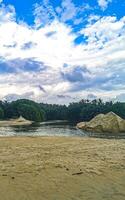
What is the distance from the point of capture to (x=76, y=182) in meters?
15.3

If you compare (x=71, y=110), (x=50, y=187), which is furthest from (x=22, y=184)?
(x=71, y=110)

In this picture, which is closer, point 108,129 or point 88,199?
point 88,199

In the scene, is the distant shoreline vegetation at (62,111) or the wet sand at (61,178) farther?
the distant shoreline vegetation at (62,111)

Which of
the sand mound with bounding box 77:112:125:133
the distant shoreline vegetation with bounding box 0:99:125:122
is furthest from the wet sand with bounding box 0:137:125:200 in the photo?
the distant shoreline vegetation with bounding box 0:99:125:122

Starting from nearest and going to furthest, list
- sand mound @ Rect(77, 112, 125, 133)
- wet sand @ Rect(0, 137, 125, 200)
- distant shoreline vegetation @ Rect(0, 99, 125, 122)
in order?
1. wet sand @ Rect(0, 137, 125, 200)
2. sand mound @ Rect(77, 112, 125, 133)
3. distant shoreline vegetation @ Rect(0, 99, 125, 122)

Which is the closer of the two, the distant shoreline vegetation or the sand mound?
the sand mound

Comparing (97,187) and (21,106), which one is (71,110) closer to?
(21,106)

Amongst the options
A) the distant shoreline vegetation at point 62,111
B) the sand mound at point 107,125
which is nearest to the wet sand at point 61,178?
the sand mound at point 107,125

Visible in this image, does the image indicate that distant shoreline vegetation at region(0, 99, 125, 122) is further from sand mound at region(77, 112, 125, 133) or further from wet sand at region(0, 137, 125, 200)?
wet sand at region(0, 137, 125, 200)

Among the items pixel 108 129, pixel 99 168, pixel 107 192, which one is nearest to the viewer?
pixel 107 192

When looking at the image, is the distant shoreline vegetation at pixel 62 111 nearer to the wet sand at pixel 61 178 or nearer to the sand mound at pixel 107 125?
the sand mound at pixel 107 125

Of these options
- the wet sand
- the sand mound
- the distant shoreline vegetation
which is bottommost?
the wet sand

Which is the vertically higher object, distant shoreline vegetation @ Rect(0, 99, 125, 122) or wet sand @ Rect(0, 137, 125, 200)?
distant shoreline vegetation @ Rect(0, 99, 125, 122)

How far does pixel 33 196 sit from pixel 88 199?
2.08 m
